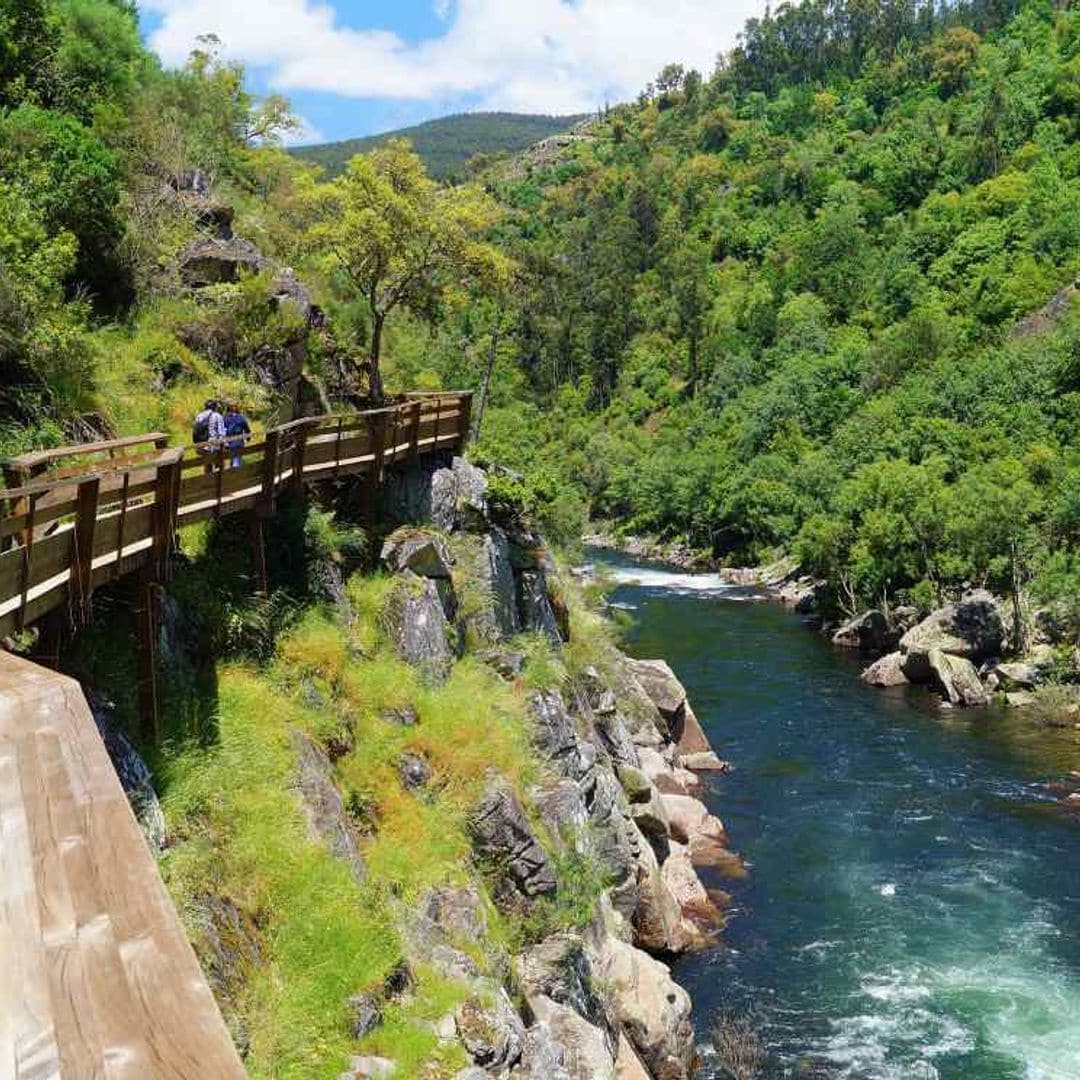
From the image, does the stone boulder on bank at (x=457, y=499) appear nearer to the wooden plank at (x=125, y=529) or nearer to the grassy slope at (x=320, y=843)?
the grassy slope at (x=320, y=843)

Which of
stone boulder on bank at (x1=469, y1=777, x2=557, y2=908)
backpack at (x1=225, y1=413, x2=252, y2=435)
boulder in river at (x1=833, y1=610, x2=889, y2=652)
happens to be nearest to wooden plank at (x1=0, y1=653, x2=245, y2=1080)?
stone boulder on bank at (x1=469, y1=777, x2=557, y2=908)

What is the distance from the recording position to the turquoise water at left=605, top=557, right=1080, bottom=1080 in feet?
70.3

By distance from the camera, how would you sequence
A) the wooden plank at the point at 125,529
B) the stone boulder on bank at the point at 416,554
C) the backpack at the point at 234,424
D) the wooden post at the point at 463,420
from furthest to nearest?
the wooden post at the point at 463,420 → the stone boulder on bank at the point at 416,554 → the backpack at the point at 234,424 → the wooden plank at the point at 125,529

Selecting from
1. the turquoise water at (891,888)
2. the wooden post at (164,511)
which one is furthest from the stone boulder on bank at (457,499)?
the turquoise water at (891,888)

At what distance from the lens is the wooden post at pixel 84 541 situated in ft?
38.5

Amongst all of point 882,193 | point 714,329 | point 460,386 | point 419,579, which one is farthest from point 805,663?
point 882,193

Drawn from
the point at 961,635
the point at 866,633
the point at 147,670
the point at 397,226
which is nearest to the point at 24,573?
the point at 147,670

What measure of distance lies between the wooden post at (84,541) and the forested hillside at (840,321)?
1855 centimetres

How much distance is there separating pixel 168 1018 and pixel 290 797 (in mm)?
12276

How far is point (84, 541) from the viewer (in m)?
11.9

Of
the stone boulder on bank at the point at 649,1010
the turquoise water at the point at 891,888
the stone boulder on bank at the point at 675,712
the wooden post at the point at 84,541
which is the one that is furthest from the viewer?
the stone boulder on bank at the point at 675,712

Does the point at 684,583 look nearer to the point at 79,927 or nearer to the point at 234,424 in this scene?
the point at 234,424

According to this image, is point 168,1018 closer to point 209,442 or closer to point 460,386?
point 209,442

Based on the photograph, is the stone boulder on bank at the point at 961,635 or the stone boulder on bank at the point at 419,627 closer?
the stone boulder on bank at the point at 419,627
